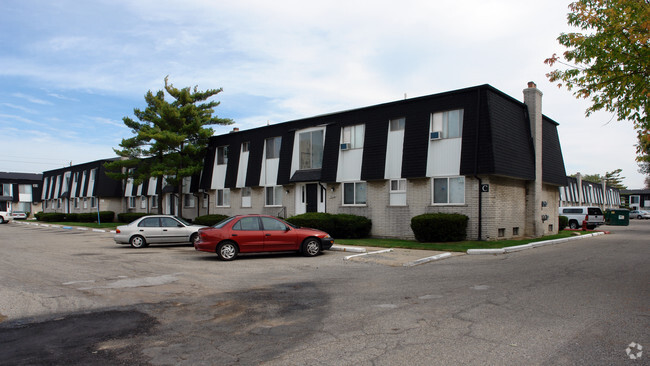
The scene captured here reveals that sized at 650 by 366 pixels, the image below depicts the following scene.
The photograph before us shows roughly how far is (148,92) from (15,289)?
24975mm

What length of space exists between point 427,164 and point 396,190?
6.75 ft

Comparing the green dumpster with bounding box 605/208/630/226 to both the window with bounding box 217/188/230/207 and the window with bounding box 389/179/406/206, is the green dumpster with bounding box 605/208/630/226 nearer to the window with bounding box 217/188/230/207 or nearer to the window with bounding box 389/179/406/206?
the window with bounding box 389/179/406/206

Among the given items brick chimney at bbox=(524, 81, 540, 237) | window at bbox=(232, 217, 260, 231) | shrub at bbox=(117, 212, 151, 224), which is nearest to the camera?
window at bbox=(232, 217, 260, 231)

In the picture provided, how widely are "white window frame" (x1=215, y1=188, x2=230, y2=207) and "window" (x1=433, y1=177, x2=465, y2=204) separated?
15611mm

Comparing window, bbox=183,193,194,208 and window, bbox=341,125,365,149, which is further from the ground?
window, bbox=341,125,365,149

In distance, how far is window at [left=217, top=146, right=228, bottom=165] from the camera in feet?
102

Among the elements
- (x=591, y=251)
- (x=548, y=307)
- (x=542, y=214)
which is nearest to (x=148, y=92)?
(x=542, y=214)

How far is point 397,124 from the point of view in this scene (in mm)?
21250

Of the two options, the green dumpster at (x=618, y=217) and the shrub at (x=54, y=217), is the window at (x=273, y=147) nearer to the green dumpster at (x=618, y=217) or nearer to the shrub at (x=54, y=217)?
the shrub at (x=54, y=217)

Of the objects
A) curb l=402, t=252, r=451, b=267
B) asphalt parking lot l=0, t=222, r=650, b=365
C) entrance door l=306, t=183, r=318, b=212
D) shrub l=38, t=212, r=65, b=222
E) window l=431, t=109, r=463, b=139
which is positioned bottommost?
asphalt parking lot l=0, t=222, r=650, b=365

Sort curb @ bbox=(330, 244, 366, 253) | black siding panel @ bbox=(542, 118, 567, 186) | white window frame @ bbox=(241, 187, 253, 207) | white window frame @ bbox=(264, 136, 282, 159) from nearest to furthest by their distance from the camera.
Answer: curb @ bbox=(330, 244, 366, 253) < black siding panel @ bbox=(542, 118, 567, 186) < white window frame @ bbox=(264, 136, 282, 159) < white window frame @ bbox=(241, 187, 253, 207)

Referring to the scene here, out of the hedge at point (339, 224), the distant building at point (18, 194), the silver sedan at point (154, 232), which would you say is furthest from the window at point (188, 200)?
the distant building at point (18, 194)

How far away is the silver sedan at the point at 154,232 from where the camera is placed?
62.5ft

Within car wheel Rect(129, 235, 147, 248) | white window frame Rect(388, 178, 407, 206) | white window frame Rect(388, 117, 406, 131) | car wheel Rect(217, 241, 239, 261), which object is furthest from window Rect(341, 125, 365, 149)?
car wheel Rect(129, 235, 147, 248)
